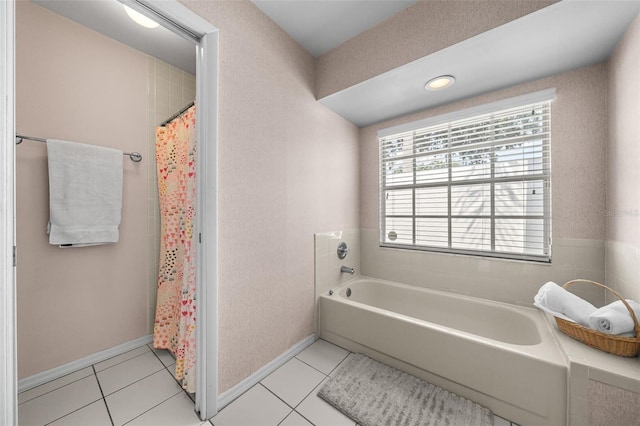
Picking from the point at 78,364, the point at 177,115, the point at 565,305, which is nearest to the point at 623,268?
the point at 565,305

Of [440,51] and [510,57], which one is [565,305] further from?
[440,51]

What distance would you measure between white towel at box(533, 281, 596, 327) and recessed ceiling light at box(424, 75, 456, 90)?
4.95 feet

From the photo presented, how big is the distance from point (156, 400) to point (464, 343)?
1840 mm

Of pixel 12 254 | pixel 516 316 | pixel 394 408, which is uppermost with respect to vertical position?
pixel 12 254

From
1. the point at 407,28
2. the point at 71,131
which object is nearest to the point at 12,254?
the point at 71,131

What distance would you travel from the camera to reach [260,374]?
1.50 m

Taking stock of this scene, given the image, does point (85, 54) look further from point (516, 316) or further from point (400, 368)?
point (516, 316)

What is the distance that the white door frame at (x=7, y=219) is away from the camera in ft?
2.26

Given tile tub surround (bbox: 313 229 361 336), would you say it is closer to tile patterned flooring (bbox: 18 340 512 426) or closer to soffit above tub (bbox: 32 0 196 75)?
tile patterned flooring (bbox: 18 340 512 426)

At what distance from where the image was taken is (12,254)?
714 mm

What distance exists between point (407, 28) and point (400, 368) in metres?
2.30

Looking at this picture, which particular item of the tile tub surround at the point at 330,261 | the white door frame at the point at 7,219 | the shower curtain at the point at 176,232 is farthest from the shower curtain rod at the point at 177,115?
the tile tub surround at the point at 330,261

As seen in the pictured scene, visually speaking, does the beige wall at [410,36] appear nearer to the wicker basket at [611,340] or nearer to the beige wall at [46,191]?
the wicker basket at [611,340]

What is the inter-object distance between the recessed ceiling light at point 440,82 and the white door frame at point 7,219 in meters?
2.10
